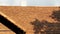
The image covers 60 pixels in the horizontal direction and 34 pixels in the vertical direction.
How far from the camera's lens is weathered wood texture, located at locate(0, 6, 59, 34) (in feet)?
50.1

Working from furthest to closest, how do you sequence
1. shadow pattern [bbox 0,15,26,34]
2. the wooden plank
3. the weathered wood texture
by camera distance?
the weathered wood texture < the wooden plank < shadow pattern [bbox 0,15,26,34]

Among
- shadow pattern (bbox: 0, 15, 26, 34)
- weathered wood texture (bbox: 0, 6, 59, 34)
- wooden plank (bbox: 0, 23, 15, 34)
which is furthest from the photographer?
weathered wood texture (bbox: 0, 6, 59, 34)

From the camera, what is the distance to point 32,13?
16125 millimetres

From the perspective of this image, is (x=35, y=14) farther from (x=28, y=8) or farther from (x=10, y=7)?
(x=10, y=7)

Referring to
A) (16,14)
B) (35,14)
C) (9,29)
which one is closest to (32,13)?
(35,14)

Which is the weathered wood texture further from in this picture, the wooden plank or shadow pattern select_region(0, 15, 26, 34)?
the wooden plank

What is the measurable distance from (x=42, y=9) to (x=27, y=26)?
2.48m

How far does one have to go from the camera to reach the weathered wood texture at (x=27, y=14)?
1526 centimetres

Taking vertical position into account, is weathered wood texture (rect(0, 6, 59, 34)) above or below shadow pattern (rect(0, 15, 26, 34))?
above

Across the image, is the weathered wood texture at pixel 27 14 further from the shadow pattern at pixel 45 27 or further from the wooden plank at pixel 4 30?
the wooden plank at pixel 4 30

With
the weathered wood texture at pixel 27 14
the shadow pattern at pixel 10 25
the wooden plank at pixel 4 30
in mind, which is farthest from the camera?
the weathered wood texture at pixel 27 14

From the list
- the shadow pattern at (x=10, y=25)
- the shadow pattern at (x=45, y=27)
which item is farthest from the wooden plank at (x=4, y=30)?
the shadow pattern at (x=45, y=27)

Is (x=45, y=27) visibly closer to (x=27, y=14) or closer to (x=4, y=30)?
(x=27, y=14)

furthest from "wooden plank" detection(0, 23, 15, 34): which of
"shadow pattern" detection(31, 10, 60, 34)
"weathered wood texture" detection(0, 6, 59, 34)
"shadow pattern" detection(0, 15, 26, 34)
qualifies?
"shadow pattern" detection(31, 10, 60, 34)
